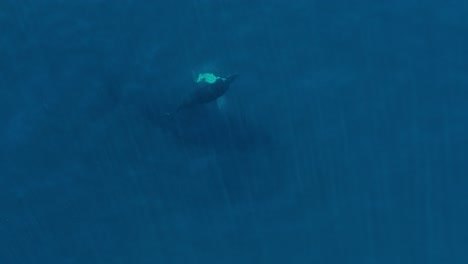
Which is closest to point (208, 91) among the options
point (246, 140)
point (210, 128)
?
point (210, 128)

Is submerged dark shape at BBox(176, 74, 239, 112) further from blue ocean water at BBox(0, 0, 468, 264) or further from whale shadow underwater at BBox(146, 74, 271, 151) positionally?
blue ocean water at BBox(0, 0, 468, 264)

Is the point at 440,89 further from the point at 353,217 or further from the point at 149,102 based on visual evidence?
the point at 149,102

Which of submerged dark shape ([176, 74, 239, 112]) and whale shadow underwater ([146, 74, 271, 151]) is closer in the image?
submerged dark shape ([176, 74, 239, 112])

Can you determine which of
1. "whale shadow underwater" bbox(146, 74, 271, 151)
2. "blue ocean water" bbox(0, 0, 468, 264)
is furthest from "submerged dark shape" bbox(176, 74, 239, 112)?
"blue ocean water" bbox(0, 0, 468, 264)

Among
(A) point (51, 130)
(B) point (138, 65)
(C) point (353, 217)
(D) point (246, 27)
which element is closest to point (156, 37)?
(B) point (138, 65)

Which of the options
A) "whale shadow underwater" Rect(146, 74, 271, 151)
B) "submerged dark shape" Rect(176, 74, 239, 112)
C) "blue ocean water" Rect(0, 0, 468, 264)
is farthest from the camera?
"whale shadow underwater" Rect(146, 74, 271, 151)

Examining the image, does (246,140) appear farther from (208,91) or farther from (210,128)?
(208,91)
